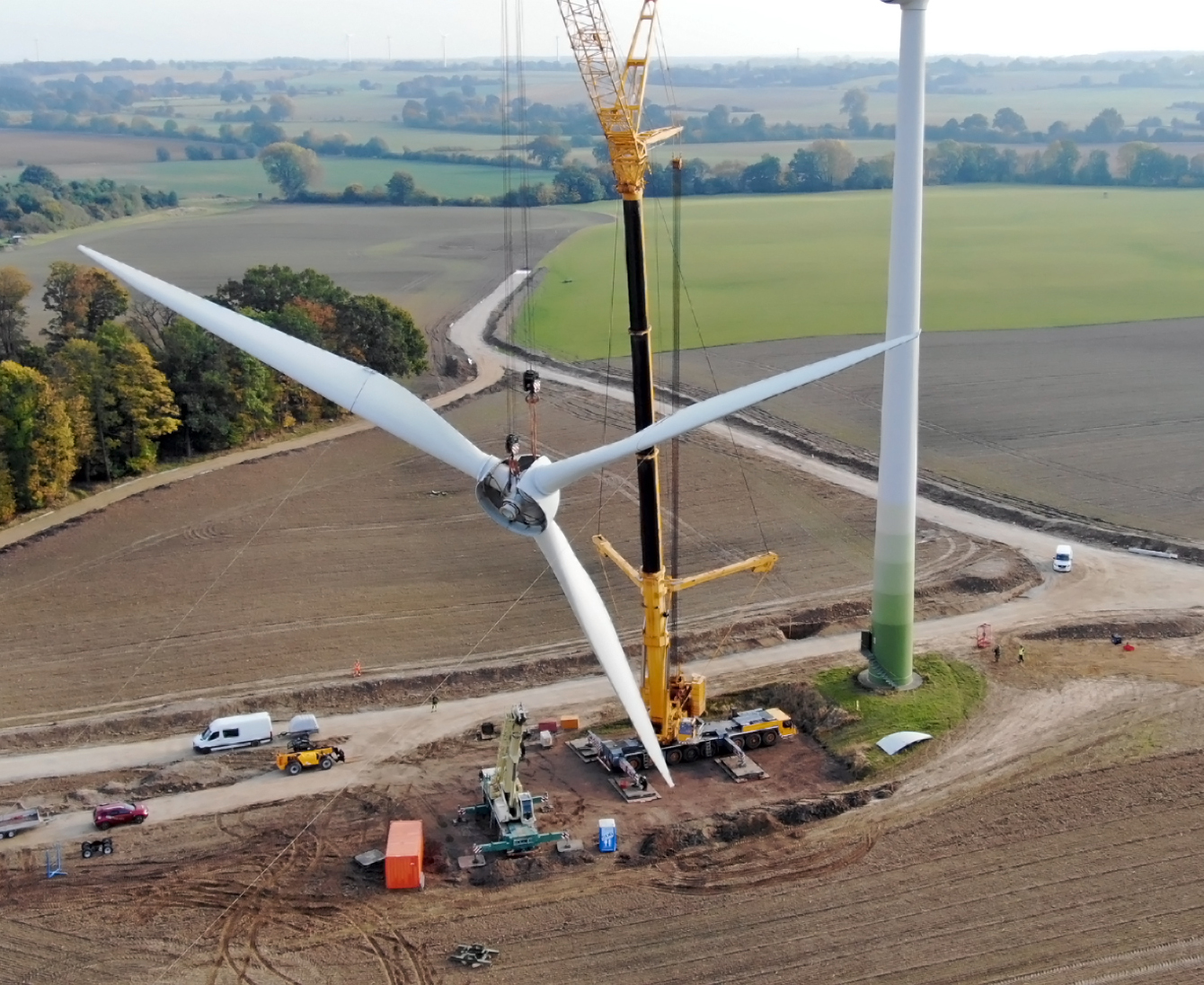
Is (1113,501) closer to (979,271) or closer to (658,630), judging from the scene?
(658,630)

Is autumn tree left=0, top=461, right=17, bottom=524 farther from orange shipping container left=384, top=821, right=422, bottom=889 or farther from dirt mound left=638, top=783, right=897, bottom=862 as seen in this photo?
dirt mound left=638, top=783, right=897, bottom=862

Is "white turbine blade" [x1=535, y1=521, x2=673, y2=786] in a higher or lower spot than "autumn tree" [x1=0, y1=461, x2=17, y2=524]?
higher

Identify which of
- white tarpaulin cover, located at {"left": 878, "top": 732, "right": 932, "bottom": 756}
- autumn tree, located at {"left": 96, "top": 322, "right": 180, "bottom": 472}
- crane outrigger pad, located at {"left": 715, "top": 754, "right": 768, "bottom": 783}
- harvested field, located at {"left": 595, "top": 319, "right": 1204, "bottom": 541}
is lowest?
crane outrigger pad, located at {"left": 715, "top": 754, "right": 768, "bottom": 783}

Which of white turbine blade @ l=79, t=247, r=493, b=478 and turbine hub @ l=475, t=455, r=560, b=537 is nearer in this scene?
turbine hub @ l=475, t=455, r=560, b=537

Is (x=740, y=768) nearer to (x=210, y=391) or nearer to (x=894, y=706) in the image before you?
(x=894, y=706)

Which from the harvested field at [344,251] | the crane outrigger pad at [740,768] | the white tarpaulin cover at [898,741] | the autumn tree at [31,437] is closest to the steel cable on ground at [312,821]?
the crane outrigger pad at [740,768]

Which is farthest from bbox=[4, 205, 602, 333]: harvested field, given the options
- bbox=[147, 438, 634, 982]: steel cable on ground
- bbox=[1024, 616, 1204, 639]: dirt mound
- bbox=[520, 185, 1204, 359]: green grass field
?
bbox=[1024, 616, 1204, 639]: dirt mound
